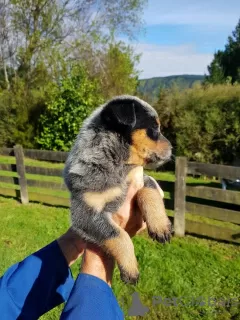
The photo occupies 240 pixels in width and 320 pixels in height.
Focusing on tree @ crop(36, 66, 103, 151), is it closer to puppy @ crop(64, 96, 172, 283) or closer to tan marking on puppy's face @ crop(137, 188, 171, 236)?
puppy @ crop(64, 96, 172, 283)

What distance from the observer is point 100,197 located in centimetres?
236

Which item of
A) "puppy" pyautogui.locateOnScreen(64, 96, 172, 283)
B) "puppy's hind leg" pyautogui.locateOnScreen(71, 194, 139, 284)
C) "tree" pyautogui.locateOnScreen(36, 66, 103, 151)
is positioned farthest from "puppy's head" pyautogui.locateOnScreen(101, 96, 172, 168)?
"tree" pyautogui.locateOnScreen(36, 66, 103, 151)

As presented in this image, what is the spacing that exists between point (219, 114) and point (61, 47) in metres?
12.6

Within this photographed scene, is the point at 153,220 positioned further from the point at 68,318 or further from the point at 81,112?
the point at 81,112

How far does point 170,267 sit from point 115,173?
366 cm

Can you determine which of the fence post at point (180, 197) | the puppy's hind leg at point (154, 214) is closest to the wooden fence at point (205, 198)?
the fence post at point (180, 197)

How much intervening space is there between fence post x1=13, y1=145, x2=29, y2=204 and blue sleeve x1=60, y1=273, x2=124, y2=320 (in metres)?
8.02

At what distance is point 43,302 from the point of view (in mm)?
2330

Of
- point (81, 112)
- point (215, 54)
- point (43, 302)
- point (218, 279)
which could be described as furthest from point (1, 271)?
point (215, 54)

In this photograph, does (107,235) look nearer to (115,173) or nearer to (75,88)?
(115,173)

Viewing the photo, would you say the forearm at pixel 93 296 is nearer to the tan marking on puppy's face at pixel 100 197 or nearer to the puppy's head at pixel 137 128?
the tan marking on puppy's face at pixel 100 197

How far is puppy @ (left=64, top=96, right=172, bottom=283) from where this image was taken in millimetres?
2309

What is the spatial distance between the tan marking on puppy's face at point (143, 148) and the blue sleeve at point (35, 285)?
811 millimetres

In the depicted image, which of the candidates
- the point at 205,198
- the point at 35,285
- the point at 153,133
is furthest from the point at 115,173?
the point at 205,198
